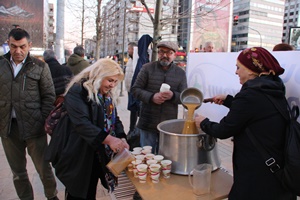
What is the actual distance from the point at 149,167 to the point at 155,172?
6cm

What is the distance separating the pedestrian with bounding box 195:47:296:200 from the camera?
4.40ft

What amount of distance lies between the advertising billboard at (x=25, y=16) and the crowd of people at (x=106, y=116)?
2392 centimetres

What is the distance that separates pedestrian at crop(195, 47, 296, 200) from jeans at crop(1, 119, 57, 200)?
1821 millimetres

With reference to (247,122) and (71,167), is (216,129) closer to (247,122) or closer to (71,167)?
(247,122)

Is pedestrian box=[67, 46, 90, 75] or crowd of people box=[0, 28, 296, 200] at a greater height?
pedestrian box=[67, 46, 90, 75]

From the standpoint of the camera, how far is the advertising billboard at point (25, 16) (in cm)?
2356

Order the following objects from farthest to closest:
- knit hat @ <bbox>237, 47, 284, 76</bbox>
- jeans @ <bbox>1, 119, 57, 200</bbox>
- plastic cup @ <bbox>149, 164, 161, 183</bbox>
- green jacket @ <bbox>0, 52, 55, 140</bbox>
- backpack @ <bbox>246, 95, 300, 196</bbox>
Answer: jeans @ <bbox>1, 119, 57, 200</bbox> < green jacket @ <bbox>0, 52, 55, 140</bbox> < plastic cup @ <bbox>149, 164, 161, 183</bbox> < knit hat @ <bbox>237, 47, 284, 76</bbox> < backpack @ <bbox>246, 95, 300, 196</bbox>

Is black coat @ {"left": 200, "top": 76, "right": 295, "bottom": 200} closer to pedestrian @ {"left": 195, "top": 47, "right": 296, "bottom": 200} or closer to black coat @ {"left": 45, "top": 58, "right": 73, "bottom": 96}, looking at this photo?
pedestrian @ {"left": 195, "top": 47, "right": 296, "bottom": 200}

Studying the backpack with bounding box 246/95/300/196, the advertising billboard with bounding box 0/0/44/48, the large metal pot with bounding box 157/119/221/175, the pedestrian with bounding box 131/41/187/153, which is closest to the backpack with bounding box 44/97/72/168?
the large metal pot with bounding box 157/119/221/175

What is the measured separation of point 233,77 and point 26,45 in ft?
7.19

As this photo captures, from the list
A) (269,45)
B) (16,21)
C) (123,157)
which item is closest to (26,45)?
(123,157)

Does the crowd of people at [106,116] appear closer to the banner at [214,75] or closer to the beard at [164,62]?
the beard at [164,62]

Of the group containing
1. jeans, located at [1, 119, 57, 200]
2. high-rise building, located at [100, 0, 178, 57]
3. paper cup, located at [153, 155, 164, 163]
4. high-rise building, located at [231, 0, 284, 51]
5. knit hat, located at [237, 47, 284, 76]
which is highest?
high-rise building, located at [231, 0, 284, 51]

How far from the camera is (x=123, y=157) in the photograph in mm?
1640
